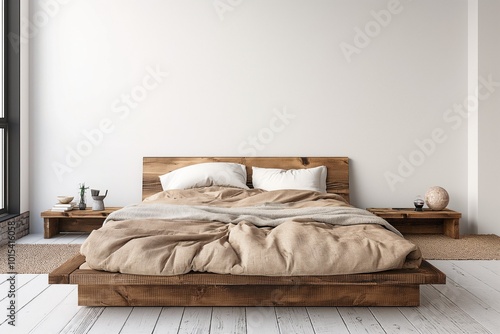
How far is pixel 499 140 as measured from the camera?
16.8 ft

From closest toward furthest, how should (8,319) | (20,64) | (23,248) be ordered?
(8,319) < (23,248) < (20,64)

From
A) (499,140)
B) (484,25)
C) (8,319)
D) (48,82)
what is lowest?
(8,319)

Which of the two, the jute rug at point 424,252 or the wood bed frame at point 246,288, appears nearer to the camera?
the wood bed frame at point 246,288

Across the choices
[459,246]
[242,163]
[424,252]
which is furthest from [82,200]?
[459,246]

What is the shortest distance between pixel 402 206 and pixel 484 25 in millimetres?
1950

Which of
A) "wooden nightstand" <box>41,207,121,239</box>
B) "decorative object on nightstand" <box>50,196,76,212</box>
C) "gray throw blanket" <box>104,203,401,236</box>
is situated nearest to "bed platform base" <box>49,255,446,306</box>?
"gray throw blanket" <box>104,203,401,236</box>

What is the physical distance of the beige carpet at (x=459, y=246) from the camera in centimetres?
416

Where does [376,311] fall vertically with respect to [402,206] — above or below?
below

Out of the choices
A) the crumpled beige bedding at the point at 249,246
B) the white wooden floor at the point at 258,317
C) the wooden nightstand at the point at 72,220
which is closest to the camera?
the white wooden floor at the point at 258,317

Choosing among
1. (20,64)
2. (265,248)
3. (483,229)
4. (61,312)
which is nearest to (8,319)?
(61,312)

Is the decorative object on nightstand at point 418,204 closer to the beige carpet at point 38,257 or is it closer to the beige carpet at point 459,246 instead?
the beige carpet at point 459,246

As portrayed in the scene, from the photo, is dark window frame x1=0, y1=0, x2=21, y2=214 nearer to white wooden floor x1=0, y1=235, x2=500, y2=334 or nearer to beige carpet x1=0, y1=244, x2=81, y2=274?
beige carpet x1=0, y1=244, x2=81, y2=274

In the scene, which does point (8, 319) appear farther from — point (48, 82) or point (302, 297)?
point (48, 82)

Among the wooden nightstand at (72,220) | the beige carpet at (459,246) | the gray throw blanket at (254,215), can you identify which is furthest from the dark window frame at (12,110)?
the beige carpet at (459,246)
